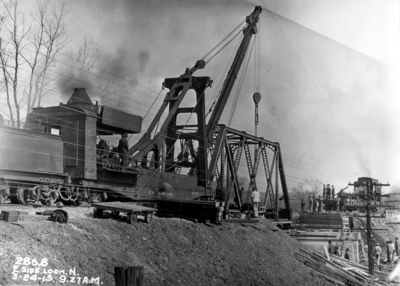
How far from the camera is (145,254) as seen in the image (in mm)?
9953

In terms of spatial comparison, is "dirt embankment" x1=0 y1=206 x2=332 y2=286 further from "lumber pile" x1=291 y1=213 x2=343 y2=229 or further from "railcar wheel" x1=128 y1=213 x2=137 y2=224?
"lumber pile" x1=291 y1=213 x2=343 y2=229

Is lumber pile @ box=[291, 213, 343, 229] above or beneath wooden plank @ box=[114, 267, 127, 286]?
beneath

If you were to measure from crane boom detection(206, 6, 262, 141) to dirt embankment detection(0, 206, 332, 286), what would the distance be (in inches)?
310

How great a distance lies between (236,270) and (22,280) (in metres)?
6.47

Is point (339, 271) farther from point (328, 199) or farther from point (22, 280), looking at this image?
point (328, 199)

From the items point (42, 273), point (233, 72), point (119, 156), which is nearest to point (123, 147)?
point (119, 156)

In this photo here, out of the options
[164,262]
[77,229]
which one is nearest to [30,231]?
[77,229]

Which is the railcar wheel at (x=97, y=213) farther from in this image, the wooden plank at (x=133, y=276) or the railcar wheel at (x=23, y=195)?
the wooden plank at (x=133, y=276)

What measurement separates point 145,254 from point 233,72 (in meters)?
16.3

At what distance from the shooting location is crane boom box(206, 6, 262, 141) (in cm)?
2297

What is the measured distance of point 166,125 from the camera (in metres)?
20.7

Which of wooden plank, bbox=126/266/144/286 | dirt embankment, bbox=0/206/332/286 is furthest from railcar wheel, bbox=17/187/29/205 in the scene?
wooden plank, bbox=126/266/144/286

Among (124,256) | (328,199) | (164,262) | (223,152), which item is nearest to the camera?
(124,256)

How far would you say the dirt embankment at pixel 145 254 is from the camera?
7523 mm
